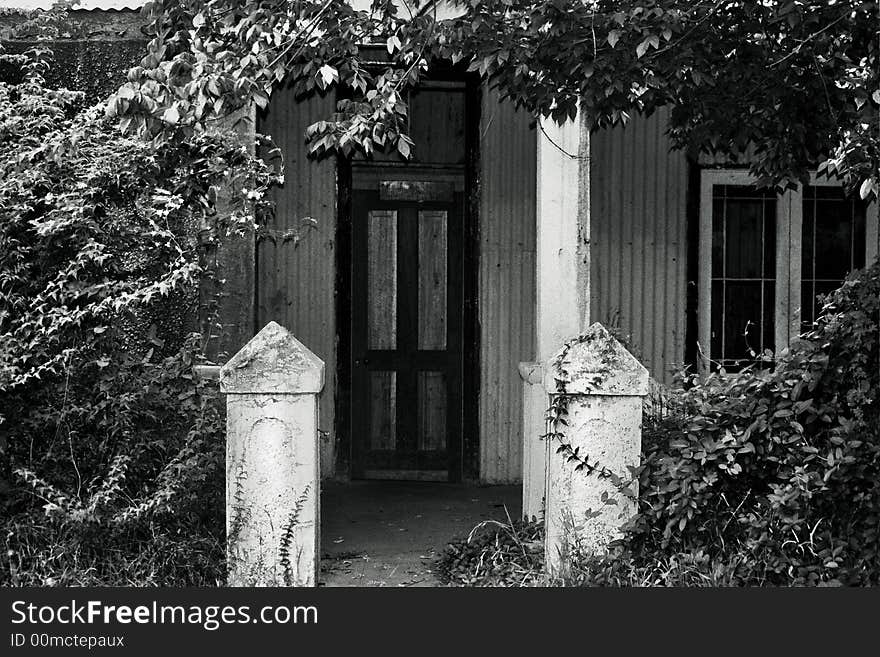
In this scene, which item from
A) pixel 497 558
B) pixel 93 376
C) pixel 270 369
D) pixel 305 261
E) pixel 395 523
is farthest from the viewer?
pixel 305 261

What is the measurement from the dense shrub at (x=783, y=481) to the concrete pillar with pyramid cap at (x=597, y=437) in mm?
105

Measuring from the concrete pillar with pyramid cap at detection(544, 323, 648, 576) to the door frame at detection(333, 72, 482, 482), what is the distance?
3.34 m

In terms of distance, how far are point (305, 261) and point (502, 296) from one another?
167 centimetres

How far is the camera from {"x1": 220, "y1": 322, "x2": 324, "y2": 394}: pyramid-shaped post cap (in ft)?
16.7

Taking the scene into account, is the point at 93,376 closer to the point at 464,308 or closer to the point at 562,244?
the point at 562,244

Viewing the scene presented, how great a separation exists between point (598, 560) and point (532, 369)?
1965 mm

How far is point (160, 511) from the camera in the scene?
5148 mm

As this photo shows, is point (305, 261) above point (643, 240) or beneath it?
beneath

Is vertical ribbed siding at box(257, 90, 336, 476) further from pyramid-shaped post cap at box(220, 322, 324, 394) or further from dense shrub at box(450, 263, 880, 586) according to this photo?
dense shrub at box(450, 263, 880, 586)

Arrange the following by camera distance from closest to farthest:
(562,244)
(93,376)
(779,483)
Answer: (779,483)
(93,376)
(562,244)

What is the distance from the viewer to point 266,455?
5102mm

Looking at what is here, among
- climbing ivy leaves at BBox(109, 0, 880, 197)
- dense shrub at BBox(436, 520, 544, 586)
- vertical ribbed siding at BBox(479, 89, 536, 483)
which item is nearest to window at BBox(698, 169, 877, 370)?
vertical ribbed siding at BBox(479, 89, 536, 483)

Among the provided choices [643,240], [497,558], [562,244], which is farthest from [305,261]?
[497,558]

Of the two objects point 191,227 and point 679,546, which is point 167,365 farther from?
point 679,546
